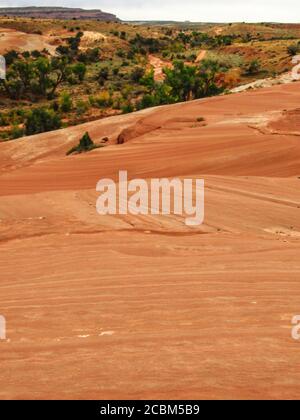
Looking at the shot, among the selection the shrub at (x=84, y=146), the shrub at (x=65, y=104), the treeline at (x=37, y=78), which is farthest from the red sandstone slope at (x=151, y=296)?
the treeline at (x=37, y=78)

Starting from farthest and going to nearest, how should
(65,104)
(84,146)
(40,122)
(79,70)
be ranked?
(79,70) < (65,104) < (40,122) < (84,146)

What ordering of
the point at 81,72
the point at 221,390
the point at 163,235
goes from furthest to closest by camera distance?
the point at 81,72 → the point at 163,235 → the point at 221,390

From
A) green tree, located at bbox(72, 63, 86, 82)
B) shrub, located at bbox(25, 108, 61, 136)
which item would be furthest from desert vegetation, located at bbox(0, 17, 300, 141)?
green tree, located at bbox(72, 63, 86, 82)

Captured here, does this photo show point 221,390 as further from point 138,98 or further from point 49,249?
point 138,98

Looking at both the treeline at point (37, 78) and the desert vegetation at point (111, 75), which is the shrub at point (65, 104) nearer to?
the desert vegetation at point (111, 75)

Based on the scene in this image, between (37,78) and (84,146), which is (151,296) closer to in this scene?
(84,146)

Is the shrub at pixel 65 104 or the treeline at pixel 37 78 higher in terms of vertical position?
the treeline at pixel 37 78

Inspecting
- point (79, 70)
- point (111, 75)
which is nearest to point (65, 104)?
point (79, 70)

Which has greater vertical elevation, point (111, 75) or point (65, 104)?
point (111, 75)

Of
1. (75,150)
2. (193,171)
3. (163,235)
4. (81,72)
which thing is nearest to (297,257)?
(163,235)
